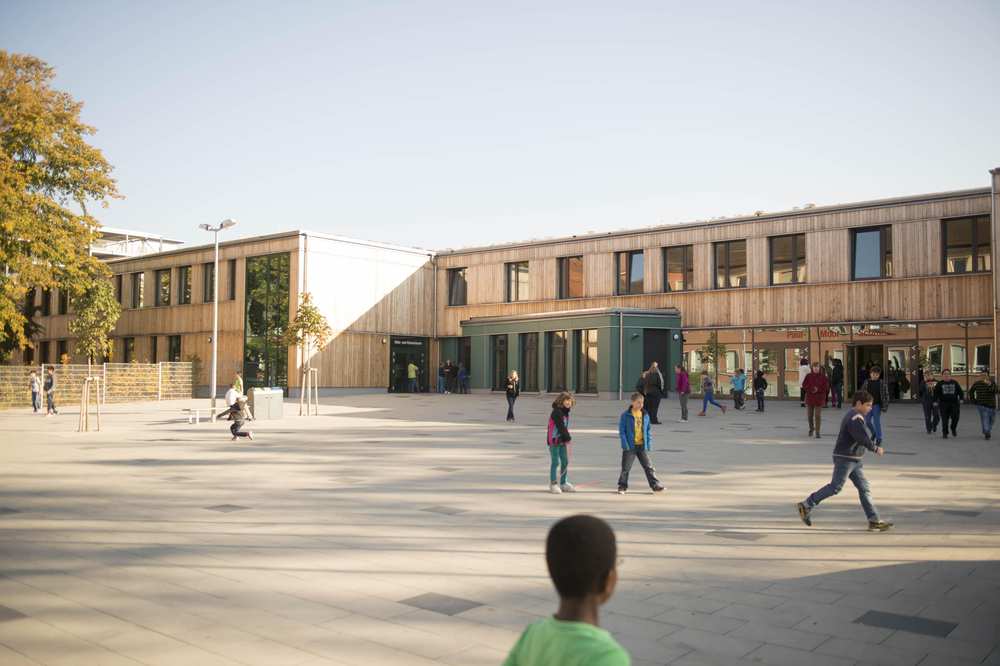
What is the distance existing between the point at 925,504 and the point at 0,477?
1348 cm

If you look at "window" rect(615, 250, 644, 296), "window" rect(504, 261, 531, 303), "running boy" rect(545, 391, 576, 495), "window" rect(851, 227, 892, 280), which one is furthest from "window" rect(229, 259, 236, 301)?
"running boy" rect(545, 391, 576, 495)

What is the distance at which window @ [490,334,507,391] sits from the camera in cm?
4281

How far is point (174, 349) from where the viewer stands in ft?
151

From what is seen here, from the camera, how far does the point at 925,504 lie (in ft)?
34.6

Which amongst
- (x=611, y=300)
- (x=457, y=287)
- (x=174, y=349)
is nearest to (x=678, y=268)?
(x=611, y=300)

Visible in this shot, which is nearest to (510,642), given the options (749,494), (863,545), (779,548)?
(779,548)

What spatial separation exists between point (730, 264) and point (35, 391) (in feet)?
97.9

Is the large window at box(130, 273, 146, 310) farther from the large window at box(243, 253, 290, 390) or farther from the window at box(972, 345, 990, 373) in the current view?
the window at box(972, 345, 990, 373)

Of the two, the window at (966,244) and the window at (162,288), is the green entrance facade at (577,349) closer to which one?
the window at (966,244)

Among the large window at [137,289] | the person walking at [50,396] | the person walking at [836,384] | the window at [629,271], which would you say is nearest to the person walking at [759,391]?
the person walking at [836,384]

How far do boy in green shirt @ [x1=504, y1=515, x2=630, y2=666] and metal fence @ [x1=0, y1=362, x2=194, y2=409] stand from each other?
3708cm

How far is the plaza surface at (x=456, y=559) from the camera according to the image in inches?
207

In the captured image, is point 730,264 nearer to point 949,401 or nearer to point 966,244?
point 966,244

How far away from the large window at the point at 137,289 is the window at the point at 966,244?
41.7 meters
